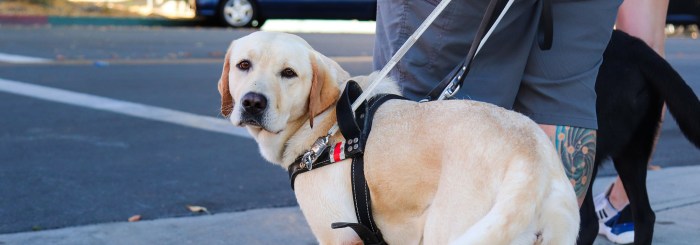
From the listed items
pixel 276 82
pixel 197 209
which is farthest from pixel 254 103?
pixel 197 209

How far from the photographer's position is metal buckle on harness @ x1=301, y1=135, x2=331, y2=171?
3215 millimetres

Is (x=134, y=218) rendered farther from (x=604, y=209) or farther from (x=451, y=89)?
(x=604, y=209)

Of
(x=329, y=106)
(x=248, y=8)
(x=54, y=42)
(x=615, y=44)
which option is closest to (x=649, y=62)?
(x=615, y=44)

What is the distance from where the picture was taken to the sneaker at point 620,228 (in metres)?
4.88

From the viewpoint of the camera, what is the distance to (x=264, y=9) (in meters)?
17.6

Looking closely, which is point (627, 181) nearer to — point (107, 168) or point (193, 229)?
point (193, 229)

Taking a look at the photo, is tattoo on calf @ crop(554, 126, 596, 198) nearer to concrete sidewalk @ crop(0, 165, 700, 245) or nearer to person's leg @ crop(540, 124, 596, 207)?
person's leg @ crop(540, 124, 596, 207)

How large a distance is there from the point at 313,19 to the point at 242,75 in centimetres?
1503

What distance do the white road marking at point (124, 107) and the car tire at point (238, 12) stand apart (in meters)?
7.77

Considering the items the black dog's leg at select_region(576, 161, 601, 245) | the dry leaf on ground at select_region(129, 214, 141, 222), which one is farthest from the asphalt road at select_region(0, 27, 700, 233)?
the black dog's leg at select_region(576, 161, 601, 245)

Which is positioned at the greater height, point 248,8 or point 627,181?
point 627,181

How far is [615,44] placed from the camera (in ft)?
13.8

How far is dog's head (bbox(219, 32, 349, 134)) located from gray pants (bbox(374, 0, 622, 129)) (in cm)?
56

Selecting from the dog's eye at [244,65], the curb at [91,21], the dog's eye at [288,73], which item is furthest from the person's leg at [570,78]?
the curb at [91,21]
